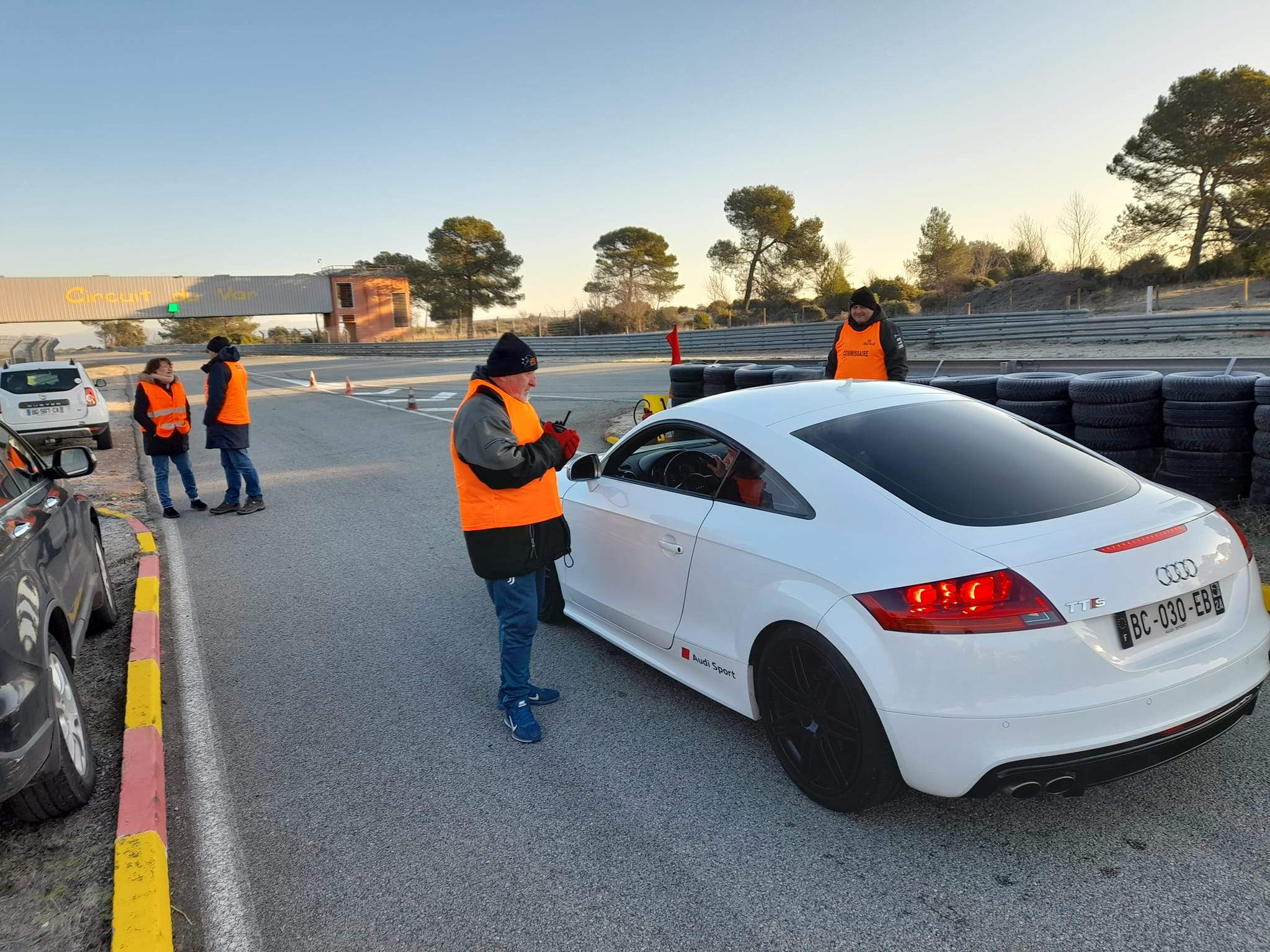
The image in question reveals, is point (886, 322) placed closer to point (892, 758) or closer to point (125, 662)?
point (892, 758)

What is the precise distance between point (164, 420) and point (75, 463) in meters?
3.81

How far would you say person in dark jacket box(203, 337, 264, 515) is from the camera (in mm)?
8656

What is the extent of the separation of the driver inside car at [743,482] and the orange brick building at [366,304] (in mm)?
75576

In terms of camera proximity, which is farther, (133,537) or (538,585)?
(133,537)

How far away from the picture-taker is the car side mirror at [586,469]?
437cm

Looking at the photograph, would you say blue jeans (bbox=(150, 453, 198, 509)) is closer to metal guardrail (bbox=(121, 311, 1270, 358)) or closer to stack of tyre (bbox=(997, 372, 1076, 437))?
stack of tyre (bbox=(997, 372, 1076, 437))

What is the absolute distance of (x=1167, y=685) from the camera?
260 cm

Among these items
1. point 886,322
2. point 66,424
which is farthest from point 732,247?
point 886,322

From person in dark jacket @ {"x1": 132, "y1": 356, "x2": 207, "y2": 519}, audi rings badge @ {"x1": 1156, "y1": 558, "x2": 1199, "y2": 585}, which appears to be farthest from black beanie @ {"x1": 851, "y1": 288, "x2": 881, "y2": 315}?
person in dark jacket @ {"x1": 132, "y1": 356, "x2": 207, "y2": 519}

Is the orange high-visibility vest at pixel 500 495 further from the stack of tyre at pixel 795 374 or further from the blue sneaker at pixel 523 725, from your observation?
the stack of tyre at pixel 795 374

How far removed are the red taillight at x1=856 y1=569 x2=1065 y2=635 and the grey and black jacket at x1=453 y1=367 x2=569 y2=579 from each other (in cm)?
171

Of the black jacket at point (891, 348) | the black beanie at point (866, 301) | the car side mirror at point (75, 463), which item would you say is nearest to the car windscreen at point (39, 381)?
the car side mirror at point (75, 463)

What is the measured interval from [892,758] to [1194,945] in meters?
0.92

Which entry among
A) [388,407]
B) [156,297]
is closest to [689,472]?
[388,407]
